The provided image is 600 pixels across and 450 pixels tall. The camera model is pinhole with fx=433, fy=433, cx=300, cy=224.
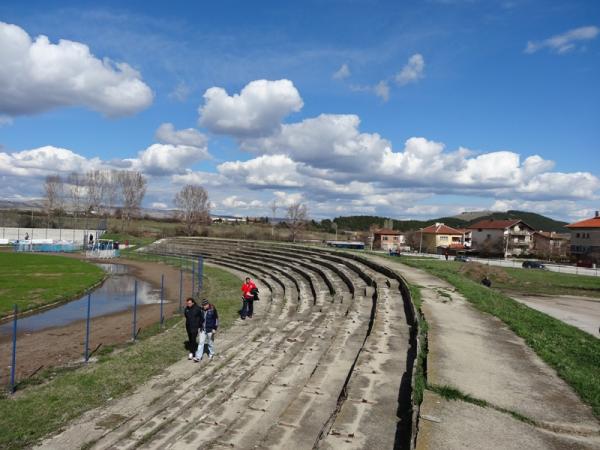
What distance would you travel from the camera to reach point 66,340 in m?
15.0

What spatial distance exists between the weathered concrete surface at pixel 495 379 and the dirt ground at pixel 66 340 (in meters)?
10.2

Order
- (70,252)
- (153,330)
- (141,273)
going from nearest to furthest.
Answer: (153,330), (141,273), (70,252)

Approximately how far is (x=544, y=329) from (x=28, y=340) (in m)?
17.6

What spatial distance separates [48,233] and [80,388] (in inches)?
3120

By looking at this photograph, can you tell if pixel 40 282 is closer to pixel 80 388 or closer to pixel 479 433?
pixel 80 388

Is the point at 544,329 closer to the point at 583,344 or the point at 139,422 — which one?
the point at 583,344

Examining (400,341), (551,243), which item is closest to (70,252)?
(400,341)

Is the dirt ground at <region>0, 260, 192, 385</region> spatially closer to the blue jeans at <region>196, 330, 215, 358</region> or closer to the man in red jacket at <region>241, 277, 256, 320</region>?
→ the blue jeans at <region>196, 330, 215, 358</region>

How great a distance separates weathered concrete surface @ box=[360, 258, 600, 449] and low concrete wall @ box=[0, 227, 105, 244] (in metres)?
72.3

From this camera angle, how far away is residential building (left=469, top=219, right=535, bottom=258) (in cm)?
9019

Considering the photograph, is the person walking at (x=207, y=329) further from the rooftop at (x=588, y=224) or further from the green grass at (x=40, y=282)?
the rooftop at (x=588, y=224)

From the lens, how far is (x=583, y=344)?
44.0 ft

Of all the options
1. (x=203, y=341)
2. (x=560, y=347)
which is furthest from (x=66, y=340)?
(x=560, y=347)

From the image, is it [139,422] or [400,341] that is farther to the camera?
[400,341]
